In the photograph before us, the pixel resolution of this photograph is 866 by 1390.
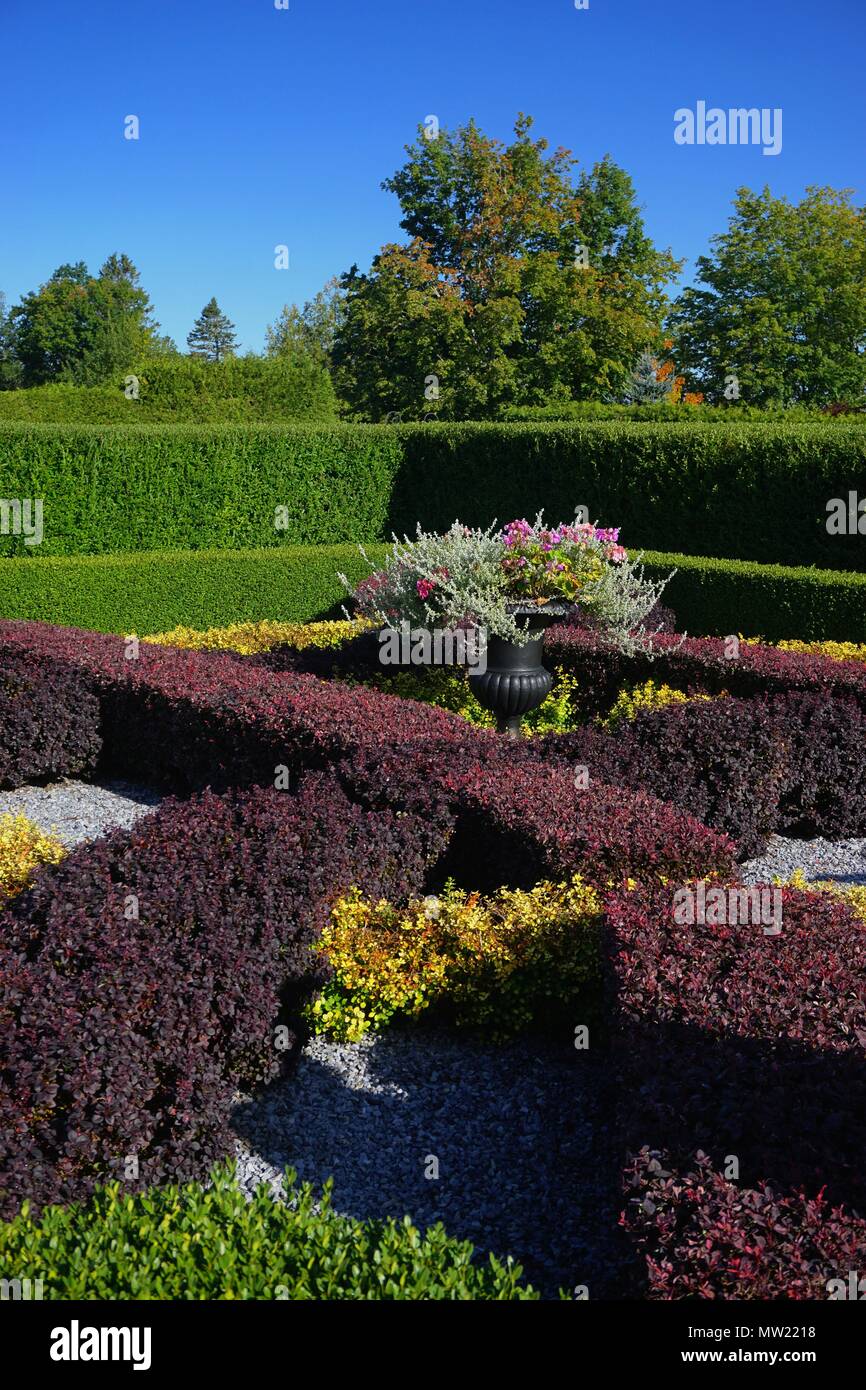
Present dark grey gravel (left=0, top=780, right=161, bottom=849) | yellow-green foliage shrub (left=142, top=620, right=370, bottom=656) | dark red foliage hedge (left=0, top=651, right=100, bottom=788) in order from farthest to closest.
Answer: yellow-green foliage shrub (left=142, top=620, right=370, bottom=656)
dark red foliage hedge (left=0, top=651, right=100, bottom=788)
dark grey gravel (left=0, top=780, right=161, bottom=849)

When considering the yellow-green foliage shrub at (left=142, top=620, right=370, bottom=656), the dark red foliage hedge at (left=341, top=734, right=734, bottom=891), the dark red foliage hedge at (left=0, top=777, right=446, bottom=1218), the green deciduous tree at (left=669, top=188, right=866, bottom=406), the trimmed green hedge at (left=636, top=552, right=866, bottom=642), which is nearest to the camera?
the dark red foliage hedge at (left=0, top=777, right=446, bottom=1218)

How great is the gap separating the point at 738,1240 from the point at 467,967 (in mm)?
2235

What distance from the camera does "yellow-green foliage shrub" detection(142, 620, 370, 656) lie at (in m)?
11.4

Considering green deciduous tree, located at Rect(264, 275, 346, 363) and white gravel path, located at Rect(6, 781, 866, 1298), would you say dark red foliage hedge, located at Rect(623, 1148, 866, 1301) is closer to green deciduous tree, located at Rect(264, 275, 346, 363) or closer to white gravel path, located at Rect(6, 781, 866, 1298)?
white gravel path, located at Rect(6, 781, 866, 1298)

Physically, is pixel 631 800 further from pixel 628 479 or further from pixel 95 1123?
pixel 628 479

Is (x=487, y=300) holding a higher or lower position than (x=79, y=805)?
higher

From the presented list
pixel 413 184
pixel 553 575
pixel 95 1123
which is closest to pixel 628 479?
pixel 553 575

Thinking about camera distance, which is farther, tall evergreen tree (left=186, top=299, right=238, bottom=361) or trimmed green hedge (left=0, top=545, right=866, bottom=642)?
tall evergreen tree (left=186, top=299, right=238, bottom=361)

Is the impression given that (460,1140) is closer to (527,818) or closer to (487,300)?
(527,818)

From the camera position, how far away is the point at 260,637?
39.1 feet

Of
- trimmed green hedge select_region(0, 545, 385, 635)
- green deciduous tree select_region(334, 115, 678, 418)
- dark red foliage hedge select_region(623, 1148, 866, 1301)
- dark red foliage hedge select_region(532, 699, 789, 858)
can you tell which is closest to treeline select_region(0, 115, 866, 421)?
green deciduous tree select_region(334, 115, 678, 418)

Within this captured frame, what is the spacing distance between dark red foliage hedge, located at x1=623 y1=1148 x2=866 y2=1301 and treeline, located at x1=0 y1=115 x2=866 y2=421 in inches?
679

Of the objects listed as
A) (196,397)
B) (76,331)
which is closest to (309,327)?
(76,331)
